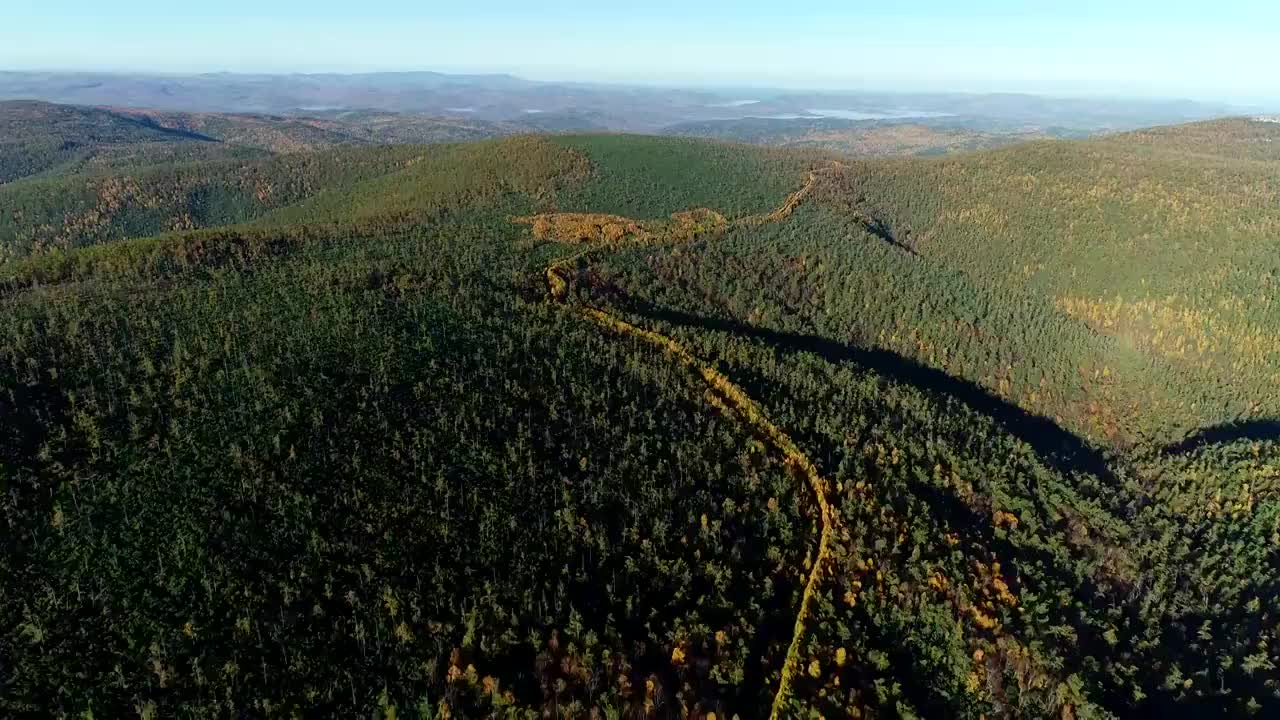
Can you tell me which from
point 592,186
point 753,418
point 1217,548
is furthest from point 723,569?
point 592,186

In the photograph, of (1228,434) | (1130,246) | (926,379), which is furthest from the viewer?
(1130,246)

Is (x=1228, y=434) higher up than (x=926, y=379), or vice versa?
(x=926, y=379)

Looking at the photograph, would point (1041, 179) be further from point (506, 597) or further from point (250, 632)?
point (250, 632)

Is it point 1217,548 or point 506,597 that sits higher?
point 506,597

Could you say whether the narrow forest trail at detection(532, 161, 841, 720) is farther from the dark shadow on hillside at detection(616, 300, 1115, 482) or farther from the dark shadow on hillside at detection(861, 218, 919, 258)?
the dark shadow on hillside at detection(861, 218, 919, 258)

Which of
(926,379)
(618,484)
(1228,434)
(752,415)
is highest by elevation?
(752,415)

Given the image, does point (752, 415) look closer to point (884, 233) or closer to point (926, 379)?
point (926, 379)

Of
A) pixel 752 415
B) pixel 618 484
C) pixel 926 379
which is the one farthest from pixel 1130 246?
pixel 618 484
